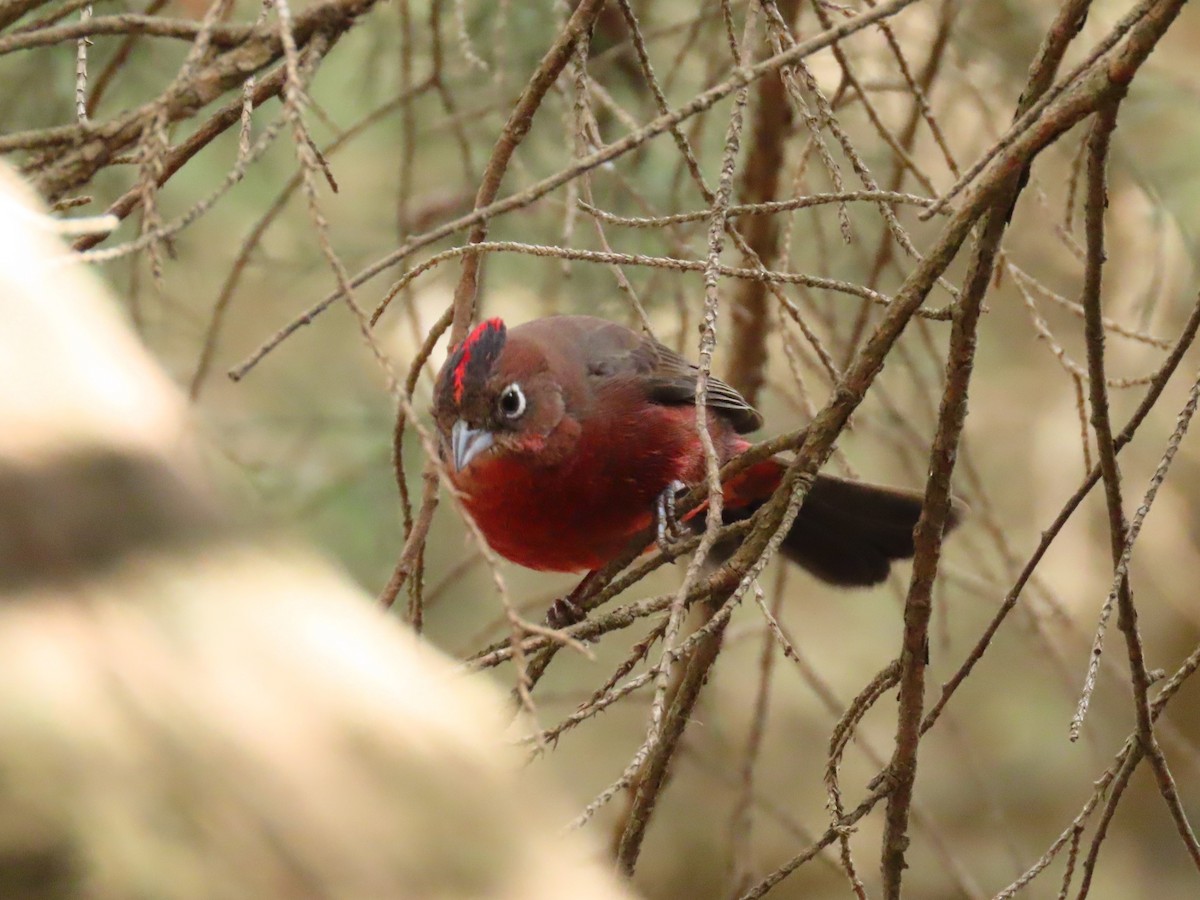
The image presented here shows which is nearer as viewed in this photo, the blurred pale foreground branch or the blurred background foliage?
the blurred pale foreground branch

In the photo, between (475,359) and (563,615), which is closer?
(475,359)

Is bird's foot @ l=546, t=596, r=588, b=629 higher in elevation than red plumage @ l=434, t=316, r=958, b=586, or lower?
lower

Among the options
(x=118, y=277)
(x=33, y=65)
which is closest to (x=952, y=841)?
(x=118, y=277)

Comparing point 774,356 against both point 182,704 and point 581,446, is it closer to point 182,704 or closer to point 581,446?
point 581,446

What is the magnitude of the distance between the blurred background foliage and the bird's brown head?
0.28 meters

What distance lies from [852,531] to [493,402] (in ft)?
4.82

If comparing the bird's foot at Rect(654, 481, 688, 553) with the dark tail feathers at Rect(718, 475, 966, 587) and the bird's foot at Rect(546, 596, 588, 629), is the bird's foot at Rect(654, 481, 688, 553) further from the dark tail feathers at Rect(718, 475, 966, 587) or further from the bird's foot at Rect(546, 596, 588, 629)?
the dark tail feathers at Rect(718, 475, 966, 587)

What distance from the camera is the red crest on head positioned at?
12.9ft

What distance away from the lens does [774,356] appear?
7.71 metres

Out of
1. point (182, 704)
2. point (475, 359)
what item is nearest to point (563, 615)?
point (475, 359)

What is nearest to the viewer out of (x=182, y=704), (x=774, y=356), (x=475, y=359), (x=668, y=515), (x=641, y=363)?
(x=182, y=704)

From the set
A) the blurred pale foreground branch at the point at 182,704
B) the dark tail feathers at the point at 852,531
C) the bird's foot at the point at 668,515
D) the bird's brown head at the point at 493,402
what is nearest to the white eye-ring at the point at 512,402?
the bird's brown head at the point at 493,402

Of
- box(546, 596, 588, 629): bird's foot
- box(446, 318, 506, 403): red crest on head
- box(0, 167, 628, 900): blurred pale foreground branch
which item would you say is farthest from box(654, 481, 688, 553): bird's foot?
box(0, 167, 628, 900): blurred pale foreground branch

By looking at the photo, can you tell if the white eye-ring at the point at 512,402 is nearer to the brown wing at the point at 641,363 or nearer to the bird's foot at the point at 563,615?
the brown wing at the point at 641,363
